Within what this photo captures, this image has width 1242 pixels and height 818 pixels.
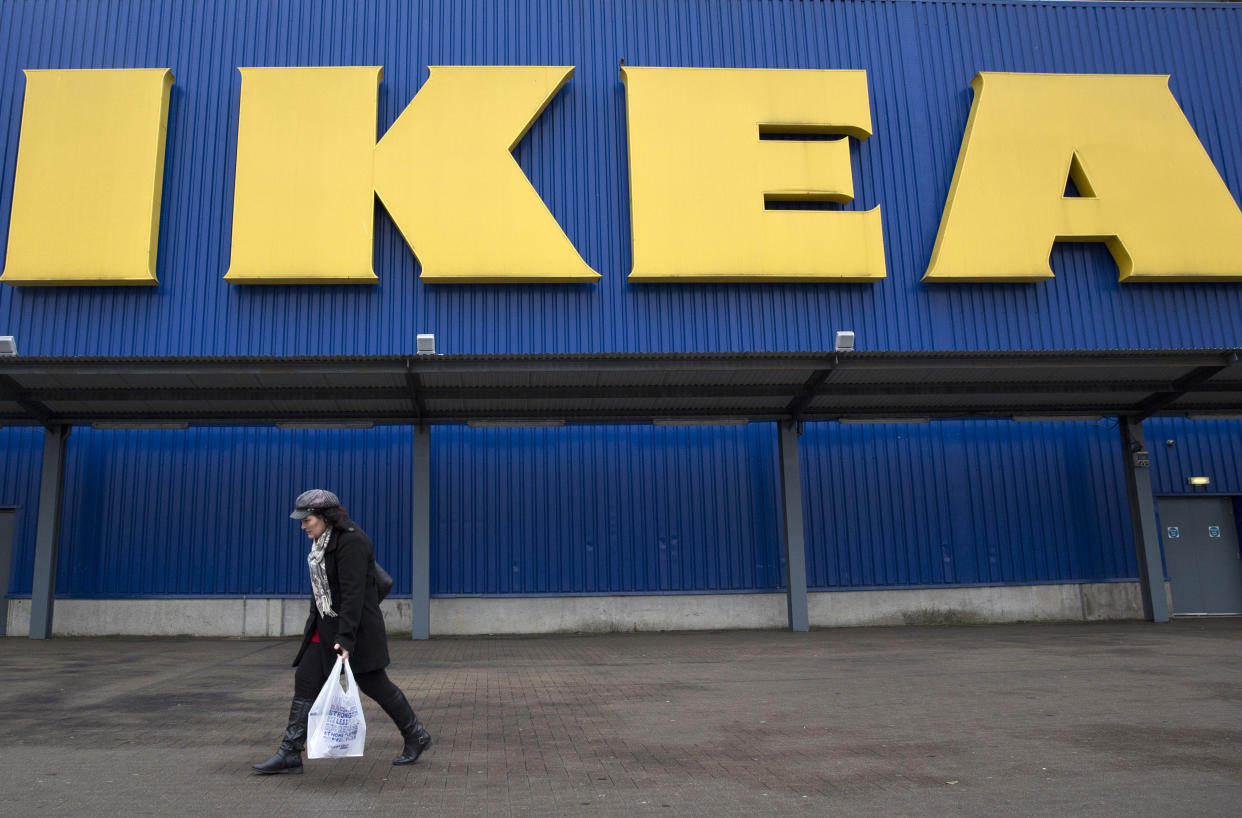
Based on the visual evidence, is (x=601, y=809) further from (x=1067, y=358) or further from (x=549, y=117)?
(x=549, y=117)

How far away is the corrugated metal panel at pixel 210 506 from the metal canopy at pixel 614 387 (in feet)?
2.05

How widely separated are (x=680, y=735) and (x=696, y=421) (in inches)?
385

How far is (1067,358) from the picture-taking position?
44.9ft

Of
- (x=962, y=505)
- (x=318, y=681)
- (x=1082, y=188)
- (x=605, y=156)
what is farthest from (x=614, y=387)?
(x=1082, y=188)

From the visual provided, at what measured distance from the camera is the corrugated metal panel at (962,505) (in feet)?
53.3

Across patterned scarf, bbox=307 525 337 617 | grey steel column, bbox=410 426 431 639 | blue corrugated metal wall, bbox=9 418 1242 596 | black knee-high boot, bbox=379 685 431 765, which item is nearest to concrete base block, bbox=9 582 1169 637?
blue corrugated metal wall, bbox=9 418 1242 596

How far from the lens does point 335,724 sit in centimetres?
502

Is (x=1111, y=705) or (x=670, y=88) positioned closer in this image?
(x=1111, y=705)

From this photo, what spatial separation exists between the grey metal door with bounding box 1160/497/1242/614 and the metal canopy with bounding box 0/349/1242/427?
79.1 inches

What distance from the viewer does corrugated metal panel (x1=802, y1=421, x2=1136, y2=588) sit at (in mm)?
16234

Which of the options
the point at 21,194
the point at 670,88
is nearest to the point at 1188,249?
the point at 670,88

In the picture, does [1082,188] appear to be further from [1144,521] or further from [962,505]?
[962,505]

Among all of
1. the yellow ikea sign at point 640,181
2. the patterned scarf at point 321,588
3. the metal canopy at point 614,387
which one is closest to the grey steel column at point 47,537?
the metal canopy at point 614,387

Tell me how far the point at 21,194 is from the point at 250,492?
6.72m
